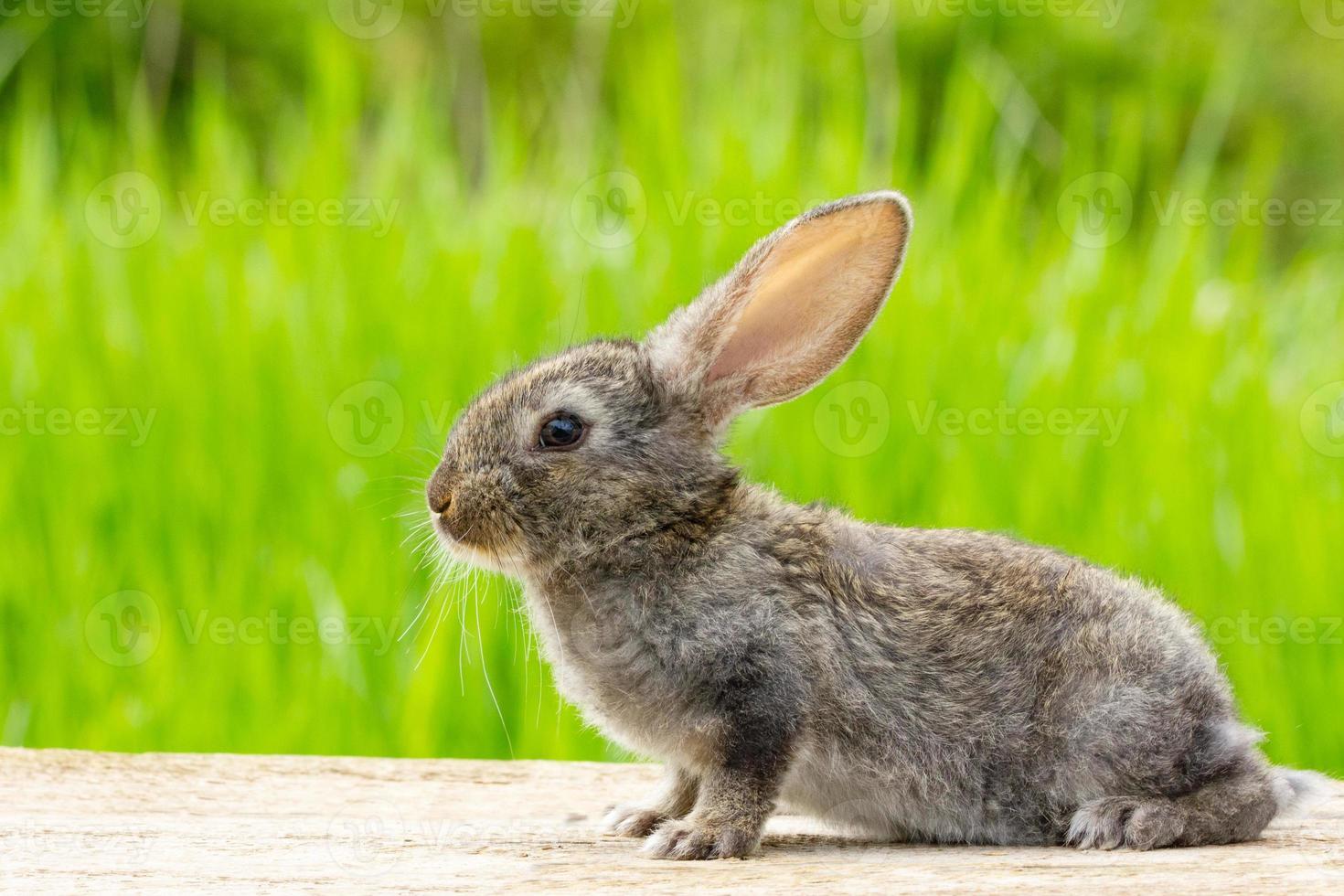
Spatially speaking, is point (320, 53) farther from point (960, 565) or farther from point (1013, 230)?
point (960, 565)

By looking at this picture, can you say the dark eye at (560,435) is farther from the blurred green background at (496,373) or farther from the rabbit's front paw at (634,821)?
the rabbit's front paw at (634,821)

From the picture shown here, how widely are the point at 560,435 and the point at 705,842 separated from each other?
100 cm

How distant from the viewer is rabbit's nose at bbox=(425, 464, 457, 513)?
3805 mm

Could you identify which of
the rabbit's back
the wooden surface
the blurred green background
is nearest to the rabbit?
the rabbit's back

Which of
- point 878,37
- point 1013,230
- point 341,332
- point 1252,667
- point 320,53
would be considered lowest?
point 1252,667

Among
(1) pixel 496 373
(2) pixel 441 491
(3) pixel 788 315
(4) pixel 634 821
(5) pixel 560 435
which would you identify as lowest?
(4) pixel 634 821

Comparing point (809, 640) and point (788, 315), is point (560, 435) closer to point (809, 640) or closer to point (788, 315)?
point (788, 315)

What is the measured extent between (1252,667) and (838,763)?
2608 mm

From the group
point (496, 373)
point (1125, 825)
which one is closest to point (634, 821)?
point (1125, 825)

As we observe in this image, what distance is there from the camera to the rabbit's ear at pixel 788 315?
396 centimetres

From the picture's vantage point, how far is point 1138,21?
1585 centimetres

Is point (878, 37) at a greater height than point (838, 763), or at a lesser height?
greater

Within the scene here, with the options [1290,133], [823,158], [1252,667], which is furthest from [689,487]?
[1290,133]

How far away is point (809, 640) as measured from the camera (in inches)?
144
